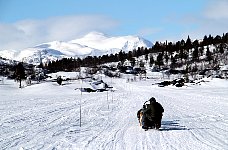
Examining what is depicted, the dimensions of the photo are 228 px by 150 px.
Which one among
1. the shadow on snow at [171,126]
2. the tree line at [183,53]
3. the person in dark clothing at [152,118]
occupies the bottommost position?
the shadow on snow at [171,126]

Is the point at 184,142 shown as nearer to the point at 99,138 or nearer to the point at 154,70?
the point at 99,138

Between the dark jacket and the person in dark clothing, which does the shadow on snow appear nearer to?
the person in dark clothing

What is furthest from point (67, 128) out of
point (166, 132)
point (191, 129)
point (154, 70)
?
point (154, 70)

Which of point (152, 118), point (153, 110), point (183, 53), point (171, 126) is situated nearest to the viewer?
point (152, 118)

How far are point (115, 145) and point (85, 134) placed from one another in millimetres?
2546

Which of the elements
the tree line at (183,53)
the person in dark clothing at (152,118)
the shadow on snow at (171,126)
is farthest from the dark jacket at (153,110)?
the tree line at (183,53)

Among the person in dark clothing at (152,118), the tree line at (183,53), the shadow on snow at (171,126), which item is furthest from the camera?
the tree line at (183,53)

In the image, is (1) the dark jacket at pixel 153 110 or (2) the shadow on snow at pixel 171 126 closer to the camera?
(1) the dark jacket at pixel 153 110

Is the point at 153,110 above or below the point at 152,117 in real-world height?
above

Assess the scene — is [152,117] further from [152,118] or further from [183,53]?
[183,53]

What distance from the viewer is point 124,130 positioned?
1452 centimetres

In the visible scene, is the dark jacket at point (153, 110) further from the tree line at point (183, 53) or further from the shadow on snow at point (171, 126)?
the tree line at point (183, 53)

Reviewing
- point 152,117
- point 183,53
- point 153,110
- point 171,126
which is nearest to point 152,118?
point 152,117

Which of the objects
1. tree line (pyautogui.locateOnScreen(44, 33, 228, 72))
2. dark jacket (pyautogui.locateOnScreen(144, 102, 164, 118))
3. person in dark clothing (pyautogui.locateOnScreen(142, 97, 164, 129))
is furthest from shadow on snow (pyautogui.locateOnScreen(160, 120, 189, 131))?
tree line (pyautogui.locateOnScreen(44, 33, 228, 72))
